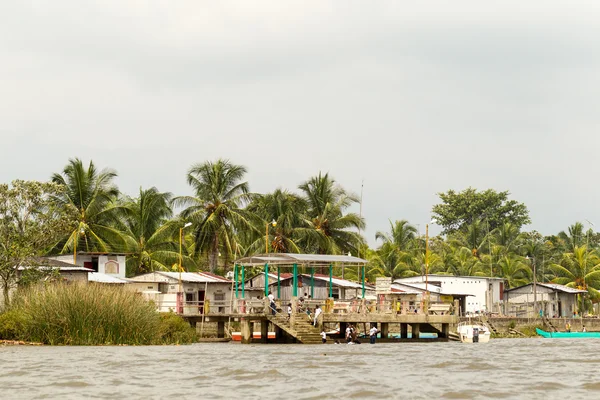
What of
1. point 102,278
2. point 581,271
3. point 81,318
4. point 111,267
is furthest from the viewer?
point 581,271

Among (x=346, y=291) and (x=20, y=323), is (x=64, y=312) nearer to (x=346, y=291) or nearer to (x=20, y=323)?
(x=20, y=323)

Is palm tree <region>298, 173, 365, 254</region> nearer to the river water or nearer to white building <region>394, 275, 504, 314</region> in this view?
white building <region>394, 275, 504, 314</region>

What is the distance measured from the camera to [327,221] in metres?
85.2

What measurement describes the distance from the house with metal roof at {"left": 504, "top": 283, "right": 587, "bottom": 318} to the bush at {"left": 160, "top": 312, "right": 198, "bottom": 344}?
149 feet

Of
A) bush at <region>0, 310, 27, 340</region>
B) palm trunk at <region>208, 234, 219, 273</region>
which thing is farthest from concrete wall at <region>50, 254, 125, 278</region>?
bush at <region>0, 310, 27, 340</region>

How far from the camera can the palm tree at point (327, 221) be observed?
273 ft

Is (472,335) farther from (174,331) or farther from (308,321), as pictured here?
(174,331)

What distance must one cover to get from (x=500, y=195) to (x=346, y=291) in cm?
6352

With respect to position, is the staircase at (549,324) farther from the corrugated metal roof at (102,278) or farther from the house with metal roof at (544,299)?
the corrugated metal roof at (102,278)

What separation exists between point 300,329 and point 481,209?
297ft

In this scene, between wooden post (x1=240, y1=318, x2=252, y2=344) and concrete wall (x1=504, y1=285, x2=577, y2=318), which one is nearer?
wooden post (x1=240, y1=318, x2=252, y2=344)

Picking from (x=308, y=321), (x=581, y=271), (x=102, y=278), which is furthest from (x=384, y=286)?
(x=581, y=271)

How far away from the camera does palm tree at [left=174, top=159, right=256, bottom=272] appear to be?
3051 inches

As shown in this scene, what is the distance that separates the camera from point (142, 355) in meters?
35.3
